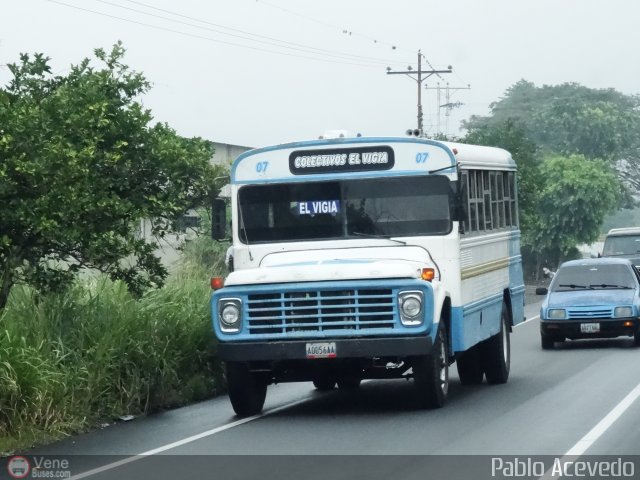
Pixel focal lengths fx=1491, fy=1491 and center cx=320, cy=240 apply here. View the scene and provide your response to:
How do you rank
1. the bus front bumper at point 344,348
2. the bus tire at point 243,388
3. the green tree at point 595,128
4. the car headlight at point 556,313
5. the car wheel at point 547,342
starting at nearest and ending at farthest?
1. the bus front bumper at point 344,348
2. the bus tire at point 243,388
3. the car headlight at point 556,313
4. the car wheel at point 547,342
5. the green tree at point 595,128

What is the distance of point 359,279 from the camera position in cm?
1466

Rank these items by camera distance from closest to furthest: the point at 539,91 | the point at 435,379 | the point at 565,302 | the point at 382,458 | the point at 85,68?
the point at 382,458
the point at 435,379
the point at 85,68
the point at 565,302
the point at 539,91

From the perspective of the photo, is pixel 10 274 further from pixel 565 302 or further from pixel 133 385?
pixel 565 302

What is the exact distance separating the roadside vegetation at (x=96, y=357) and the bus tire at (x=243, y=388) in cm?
107

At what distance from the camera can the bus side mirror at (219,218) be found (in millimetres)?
16080

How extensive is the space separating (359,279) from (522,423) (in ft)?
6.99

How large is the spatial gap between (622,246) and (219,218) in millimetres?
26973

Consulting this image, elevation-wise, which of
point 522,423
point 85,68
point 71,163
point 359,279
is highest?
point 85,68

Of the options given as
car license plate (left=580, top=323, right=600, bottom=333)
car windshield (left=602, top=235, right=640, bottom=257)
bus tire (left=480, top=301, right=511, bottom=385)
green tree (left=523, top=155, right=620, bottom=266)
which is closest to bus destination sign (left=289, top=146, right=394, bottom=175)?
bus tire (left=480, top=301, right=511, bottom=385)

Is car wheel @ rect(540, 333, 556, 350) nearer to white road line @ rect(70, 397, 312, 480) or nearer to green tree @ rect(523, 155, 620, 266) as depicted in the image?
white road line @ rect(70, 397, 312, 480)

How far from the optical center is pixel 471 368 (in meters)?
18.9

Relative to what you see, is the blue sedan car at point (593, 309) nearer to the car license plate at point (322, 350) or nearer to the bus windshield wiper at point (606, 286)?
the bus windshield wiper at point (606, 286)

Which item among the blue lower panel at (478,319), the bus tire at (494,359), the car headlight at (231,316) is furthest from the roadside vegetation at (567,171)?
the car headlight at (231,316)

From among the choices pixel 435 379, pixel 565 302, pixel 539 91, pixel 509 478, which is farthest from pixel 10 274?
pixel 539 91
